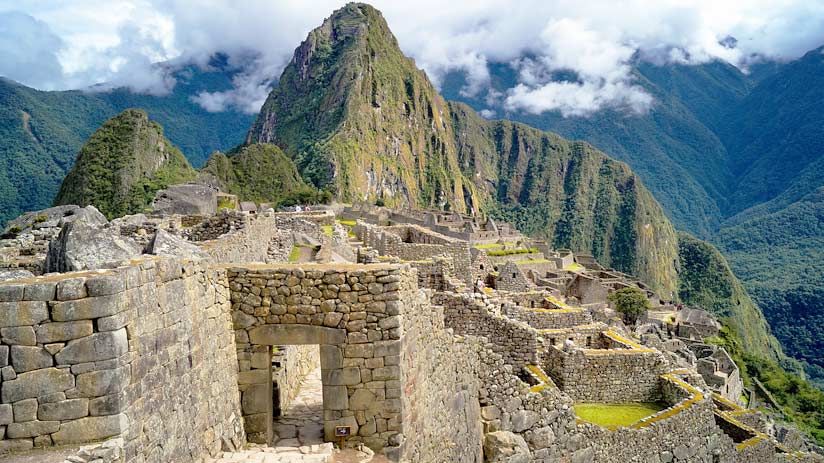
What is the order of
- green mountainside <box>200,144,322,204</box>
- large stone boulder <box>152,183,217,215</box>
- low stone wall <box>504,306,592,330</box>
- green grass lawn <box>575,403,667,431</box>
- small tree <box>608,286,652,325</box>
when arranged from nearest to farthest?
green grass lawn <box>575,403,667,431</box>, low stone wall <box>504,306,592,330</box>, large stone boulder <box>152,183,217,215</box>, small tree <box>608,286,652,325</box>, green mountainside <box>200,144,322,204</box>

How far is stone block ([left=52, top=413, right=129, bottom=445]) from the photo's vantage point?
4203 mm

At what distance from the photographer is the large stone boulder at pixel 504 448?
9.70 meters

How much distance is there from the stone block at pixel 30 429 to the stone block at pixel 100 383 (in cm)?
28

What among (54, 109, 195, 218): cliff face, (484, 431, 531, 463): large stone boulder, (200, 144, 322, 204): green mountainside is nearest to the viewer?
(484, 431, 531, 463): large stone boulder

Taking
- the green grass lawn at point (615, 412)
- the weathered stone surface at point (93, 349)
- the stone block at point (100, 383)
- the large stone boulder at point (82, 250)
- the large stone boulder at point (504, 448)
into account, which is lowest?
the green grass lawn at point (615, 412)

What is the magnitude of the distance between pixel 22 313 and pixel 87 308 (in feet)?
1.31

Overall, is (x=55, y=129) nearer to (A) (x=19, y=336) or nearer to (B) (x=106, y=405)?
(A) (x=19, y=336)

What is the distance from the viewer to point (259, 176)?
121000mm

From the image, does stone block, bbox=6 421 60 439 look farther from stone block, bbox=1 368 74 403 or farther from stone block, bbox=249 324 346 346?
stone block, bbox=249 324 346 346

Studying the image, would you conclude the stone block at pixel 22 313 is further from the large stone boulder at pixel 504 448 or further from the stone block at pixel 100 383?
the large stone boulder at pixel 504 448

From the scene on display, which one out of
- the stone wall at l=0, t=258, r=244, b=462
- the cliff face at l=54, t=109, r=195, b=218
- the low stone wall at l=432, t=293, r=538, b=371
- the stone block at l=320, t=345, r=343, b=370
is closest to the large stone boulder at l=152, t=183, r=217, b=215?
the cliff face at l=54, t=109, r=195, b=218

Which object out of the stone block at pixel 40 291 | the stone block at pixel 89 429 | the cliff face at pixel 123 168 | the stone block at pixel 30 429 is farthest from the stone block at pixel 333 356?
the cliff face at pixel 123 168

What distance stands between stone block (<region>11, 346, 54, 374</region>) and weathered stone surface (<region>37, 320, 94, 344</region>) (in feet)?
0.26

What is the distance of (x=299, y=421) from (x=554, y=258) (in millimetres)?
59920
